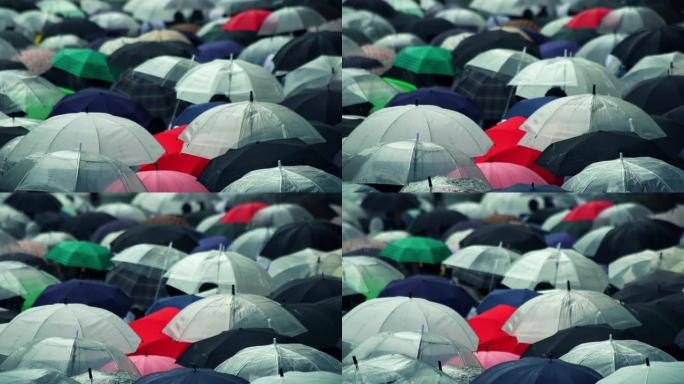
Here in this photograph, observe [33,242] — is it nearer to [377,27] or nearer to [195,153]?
[195,153]

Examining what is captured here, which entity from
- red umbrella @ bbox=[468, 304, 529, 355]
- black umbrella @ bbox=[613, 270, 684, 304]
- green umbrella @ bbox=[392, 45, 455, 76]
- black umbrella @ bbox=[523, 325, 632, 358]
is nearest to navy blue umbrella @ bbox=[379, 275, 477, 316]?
red umbrella @ bbox=[468, 304, 529, 355]

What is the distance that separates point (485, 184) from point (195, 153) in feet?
11.4

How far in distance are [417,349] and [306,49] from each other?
7.82m

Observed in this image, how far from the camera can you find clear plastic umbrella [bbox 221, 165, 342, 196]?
16016 millimetres

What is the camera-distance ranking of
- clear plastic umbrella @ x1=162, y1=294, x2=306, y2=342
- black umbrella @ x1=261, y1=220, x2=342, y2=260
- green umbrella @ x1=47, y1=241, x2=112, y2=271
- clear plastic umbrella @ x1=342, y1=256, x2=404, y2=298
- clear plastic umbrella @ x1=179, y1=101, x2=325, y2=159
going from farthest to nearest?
green umbrella @ x1=47, y1=241, x2=112, y2=271 < black umbrella @ x1=261, y1=220, x2=342, y2=260 < clear plastic umbrella @ x1=179, y1=101, x2=325, y2=159 < clear plastic umbrella @ x1=342, y1=256, x2=404, y2=298 < clear plastic umbrella @ x1=162, y1=294, x2=306, y2=342

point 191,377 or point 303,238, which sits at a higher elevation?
point 191,377

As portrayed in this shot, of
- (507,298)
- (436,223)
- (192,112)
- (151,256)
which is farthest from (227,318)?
(436,223)

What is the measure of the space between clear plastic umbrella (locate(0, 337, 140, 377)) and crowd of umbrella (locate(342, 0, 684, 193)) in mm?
3382

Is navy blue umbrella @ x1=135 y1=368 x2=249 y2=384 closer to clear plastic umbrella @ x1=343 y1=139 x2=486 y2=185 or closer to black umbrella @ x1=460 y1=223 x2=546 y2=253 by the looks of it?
clear plastic umbrella @ x1=343 y1=139 x2=486 y2=185

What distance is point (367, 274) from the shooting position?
17766mm

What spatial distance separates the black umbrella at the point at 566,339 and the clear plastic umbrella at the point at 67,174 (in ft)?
14.8

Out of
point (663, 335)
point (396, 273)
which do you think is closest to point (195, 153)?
point (396, 273)

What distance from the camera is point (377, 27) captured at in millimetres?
25781

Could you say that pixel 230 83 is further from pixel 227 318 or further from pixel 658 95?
pixel 658 95
